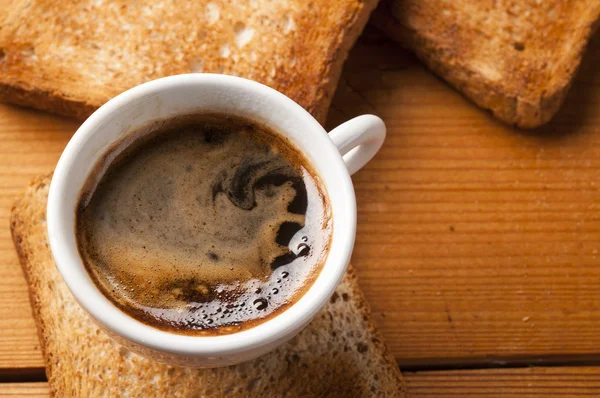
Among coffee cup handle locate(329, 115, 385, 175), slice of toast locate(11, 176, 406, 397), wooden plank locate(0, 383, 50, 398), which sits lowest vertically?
wooden plank locate(0, 383, 50, 398)

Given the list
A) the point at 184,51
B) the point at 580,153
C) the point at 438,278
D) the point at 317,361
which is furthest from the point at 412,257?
the point at 184,51

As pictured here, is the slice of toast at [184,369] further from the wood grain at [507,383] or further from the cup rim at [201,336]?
the cup rim at [201,336]

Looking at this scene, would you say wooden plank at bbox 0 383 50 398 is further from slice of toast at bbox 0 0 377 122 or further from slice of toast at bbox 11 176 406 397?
slice of toast at bbox 0 0 377 122

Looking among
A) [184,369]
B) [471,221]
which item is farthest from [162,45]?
[471,221]

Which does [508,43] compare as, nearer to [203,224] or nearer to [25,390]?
[203,224]

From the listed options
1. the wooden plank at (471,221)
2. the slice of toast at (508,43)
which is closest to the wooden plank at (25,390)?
the wooden plank at (471,221)

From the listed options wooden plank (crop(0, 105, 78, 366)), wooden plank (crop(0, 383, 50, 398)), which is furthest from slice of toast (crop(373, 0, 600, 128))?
wooden plank (crop(0, 383, 50, 398))
